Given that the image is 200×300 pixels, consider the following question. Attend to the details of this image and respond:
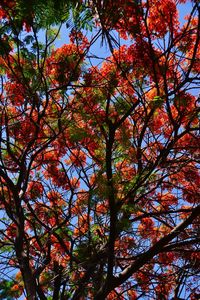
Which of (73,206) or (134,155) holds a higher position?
(134,155)

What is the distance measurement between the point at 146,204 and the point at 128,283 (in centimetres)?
142

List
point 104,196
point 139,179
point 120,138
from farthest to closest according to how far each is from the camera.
→ point 120,138
point 139,179
point 104,196

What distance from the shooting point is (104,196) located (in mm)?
5293

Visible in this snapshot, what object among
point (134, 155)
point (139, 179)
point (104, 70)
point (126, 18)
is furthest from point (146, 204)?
point (126, 18)

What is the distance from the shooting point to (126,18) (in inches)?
209

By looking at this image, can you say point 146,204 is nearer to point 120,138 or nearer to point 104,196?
point 120,138

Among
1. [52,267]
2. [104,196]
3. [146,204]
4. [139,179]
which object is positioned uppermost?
[146,204]

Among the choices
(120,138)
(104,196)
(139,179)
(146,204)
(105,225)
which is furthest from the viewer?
(146,204)

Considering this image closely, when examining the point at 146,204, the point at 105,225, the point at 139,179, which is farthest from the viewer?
the point at 146,204

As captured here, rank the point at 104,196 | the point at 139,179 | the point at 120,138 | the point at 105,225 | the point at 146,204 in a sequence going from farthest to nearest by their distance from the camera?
the point at 146,204 → the point at 120,138 → the point at 105,225 → the point at 139,179 → the point at 104,196

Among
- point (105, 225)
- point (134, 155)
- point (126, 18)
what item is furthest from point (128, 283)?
point (126, 18)

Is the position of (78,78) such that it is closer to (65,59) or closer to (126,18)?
(65,59)

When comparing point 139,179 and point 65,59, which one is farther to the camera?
point 65,59

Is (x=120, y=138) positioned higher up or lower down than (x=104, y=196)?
higher up
